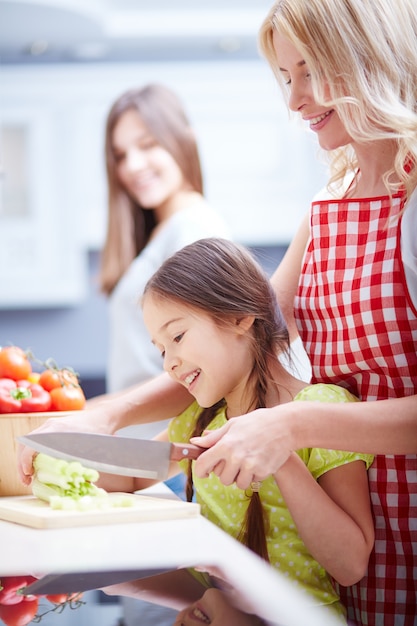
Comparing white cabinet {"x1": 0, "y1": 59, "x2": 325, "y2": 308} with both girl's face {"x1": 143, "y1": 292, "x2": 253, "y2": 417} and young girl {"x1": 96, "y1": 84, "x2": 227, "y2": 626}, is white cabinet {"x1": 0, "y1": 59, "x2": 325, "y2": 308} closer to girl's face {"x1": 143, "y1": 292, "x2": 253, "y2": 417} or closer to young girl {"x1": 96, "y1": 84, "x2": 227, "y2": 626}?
young girl {"x1": 96, "y1": 84, "x2": 227, "y2": 626}

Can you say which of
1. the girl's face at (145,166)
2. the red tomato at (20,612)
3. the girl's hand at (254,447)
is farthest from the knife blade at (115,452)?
the girl's face at (145,166)

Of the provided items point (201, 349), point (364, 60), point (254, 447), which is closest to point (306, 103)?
point (364, 60)

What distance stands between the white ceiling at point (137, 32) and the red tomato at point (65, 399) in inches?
124

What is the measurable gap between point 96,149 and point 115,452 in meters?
4.00

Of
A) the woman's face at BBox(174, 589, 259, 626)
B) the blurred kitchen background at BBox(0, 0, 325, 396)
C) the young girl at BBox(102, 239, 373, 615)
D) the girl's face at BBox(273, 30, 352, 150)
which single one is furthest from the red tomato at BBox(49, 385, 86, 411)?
the blurred kitchen background at BBox(0, 0, 325, 396)

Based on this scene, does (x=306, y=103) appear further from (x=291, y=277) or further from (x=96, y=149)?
(x=96, y=149)

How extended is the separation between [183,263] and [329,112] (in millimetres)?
317

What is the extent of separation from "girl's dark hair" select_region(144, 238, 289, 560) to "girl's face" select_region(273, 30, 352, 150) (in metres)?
→ 0.23

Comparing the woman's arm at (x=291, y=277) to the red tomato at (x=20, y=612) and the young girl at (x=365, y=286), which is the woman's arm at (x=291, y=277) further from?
the red tomato at (x=20, y=612)

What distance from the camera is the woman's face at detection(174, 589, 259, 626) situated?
77cm

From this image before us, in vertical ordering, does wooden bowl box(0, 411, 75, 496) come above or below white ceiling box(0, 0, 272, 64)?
below

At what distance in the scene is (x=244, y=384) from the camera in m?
1.38

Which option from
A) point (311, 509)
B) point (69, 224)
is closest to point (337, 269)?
point (311, 509)

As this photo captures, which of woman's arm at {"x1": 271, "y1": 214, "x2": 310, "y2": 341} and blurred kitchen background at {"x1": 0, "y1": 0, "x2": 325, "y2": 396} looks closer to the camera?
woman's arm at {"x1": 271, "y1": 214, "x2": 310, "y2": 341}
